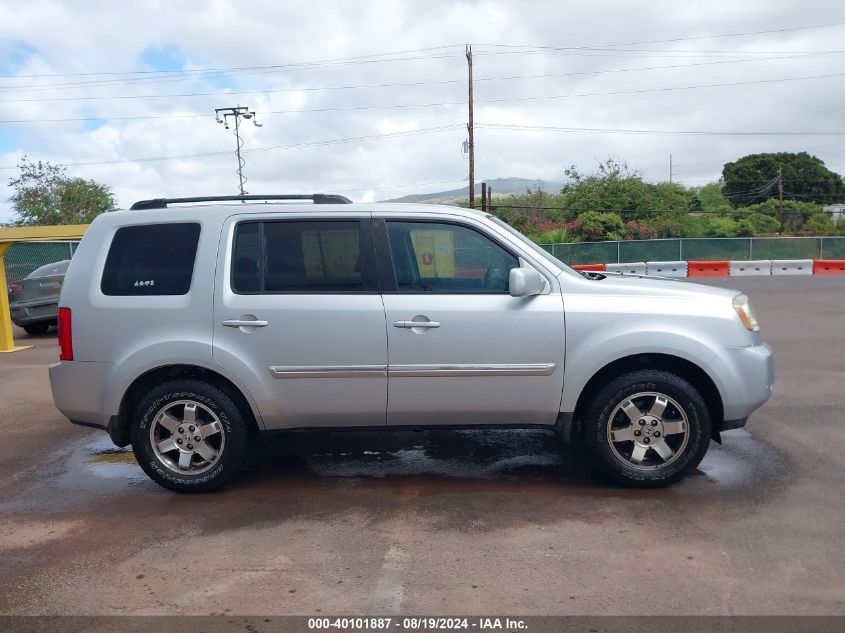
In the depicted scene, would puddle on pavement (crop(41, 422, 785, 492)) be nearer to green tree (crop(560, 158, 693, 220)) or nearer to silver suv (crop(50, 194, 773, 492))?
silver suv (crop(50, 194, 773, 492))

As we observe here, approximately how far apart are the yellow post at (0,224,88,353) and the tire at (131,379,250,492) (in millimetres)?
5609

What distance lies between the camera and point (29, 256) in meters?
17.2

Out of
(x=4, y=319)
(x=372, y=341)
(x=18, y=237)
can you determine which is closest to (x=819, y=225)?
(x=4, y=319)

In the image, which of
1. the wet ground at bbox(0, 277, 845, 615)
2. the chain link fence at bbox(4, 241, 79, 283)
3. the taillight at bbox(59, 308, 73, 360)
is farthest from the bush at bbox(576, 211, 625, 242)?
the taillight at bbox(59, 308, 73, 360)

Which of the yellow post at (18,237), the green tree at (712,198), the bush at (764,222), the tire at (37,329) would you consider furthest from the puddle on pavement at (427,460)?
the green tree at (712,198)

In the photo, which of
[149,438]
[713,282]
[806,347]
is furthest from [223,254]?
[713,282]

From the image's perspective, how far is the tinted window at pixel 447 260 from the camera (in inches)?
197

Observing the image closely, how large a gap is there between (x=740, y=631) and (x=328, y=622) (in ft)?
5.85

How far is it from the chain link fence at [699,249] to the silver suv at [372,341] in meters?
25.8

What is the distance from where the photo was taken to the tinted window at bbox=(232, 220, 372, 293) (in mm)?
5023

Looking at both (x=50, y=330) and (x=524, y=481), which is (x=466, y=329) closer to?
(x=524, y=481)

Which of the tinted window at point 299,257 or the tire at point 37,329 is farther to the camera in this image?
the tire at point 37,329

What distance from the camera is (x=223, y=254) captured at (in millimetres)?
5066

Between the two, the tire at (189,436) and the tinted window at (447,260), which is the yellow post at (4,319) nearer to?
the tire at (189,436)
